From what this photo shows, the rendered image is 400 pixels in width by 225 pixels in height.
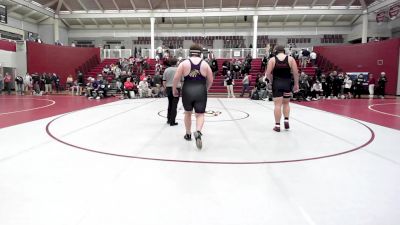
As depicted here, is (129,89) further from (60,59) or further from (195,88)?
(195,88)

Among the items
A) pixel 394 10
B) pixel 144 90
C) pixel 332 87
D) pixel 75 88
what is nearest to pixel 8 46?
pixel 75 88

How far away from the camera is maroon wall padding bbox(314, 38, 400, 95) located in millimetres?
18812

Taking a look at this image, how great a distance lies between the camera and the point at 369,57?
20328 millimetres

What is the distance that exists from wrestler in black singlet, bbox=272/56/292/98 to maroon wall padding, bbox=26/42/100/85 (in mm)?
19820

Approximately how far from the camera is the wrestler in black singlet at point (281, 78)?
5715 mm

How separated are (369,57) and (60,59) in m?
21.5

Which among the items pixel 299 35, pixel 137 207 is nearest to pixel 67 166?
pixel 137 207

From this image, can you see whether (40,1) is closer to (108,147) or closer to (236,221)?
(108,147)

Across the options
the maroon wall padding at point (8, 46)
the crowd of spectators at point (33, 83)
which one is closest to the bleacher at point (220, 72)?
the crowd of spectators at point (33, 83)

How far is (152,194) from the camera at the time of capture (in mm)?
2627

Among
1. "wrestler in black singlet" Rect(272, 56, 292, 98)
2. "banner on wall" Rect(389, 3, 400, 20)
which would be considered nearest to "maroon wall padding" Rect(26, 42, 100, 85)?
"wrestler in black singlet" Rect(272, 56, 292, 98)

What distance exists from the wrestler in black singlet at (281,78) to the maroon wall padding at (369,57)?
16.5m

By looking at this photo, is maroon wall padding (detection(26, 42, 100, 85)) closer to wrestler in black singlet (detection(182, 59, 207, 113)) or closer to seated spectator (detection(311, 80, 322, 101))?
seated spectator (detection(311, 80, 322, 101))

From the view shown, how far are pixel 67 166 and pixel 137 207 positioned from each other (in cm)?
143
